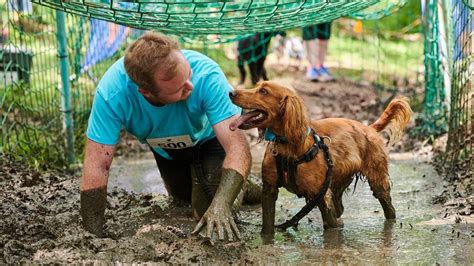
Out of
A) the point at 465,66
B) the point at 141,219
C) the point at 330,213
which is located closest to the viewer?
the point at 330,213

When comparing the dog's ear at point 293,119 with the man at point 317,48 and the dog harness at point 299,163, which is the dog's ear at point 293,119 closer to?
the dog harness at point 299,163

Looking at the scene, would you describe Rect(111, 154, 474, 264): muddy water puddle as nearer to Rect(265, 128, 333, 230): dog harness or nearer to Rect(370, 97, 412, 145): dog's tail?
Rect(265, 128, 333, 230): dog harness

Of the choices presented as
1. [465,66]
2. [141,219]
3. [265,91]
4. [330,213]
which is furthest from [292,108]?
[465,66]

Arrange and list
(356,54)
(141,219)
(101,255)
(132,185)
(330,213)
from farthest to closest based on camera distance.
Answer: (356,54) < (132,185) < (141,219) < (330,213) < (101,255)

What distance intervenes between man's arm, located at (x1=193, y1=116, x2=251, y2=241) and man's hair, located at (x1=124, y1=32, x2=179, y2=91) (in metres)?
0.52

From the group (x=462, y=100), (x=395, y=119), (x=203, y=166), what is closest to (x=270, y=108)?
(x=203, y=166)

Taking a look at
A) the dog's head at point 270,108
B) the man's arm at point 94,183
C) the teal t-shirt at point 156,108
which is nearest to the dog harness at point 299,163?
the dog's head at point 270,108

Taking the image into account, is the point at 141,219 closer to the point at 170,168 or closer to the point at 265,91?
the point at 170,168

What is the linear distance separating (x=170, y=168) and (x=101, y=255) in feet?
5.15

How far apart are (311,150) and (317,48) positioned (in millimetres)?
7249

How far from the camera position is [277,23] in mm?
6113

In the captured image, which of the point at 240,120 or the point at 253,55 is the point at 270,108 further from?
the point at 253,55

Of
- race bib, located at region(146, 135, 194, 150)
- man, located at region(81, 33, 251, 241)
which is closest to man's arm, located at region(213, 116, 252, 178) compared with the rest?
man, located at region(81, 33, 251, 241)

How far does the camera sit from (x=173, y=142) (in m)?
5.43
